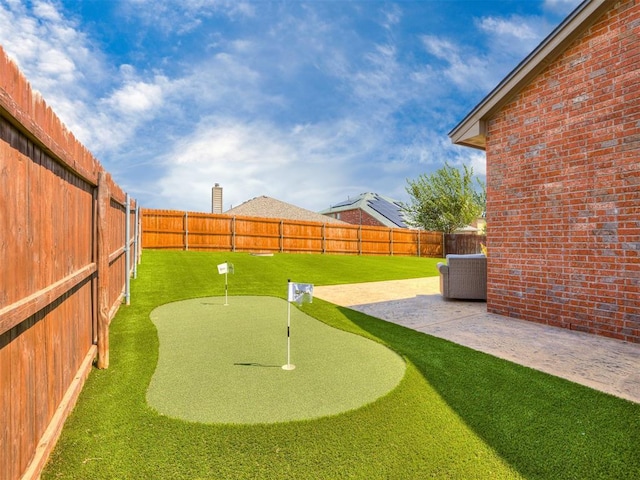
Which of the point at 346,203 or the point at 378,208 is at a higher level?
the point at 346,203

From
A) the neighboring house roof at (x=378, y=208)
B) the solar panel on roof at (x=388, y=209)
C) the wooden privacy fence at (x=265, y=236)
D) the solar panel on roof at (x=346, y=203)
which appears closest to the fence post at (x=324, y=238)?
the wooden privacy fence at (x=265, y=236)

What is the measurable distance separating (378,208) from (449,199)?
732 cm

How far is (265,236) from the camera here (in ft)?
62.5

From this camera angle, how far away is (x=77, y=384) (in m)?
2.87

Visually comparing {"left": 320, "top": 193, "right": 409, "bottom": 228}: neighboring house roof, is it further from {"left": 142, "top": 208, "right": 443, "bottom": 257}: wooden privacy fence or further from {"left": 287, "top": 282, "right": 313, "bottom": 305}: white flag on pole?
{"left": 287, "top": 282, "right": 313, "bottom": 305}: white flag on pole

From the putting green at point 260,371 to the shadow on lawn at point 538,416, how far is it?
615mm

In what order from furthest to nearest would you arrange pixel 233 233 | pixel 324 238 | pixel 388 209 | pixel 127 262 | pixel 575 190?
1. pixel 388 209
2. pixel 324 238
3. pixel 233 233
4. pixel 127 262
5. pixel 575 190

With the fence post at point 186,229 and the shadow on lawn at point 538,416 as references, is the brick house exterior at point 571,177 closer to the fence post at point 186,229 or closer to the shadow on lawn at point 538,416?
the shadow on lawn at point 538,416

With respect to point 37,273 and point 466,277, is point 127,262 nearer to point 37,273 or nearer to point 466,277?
point 37,273

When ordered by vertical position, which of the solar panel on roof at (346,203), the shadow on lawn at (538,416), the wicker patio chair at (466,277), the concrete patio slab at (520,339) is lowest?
the concrete patio slab at (520,339)

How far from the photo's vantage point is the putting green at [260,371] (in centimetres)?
271

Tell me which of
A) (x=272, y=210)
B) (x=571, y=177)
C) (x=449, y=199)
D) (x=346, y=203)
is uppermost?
(x=346, y=203)

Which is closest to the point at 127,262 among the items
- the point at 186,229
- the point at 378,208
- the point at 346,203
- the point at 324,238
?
the point at 186,229

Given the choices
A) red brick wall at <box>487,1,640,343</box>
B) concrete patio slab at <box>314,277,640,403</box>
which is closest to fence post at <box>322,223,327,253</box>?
concrete patio slab at <box>314,277,640,403</box>
